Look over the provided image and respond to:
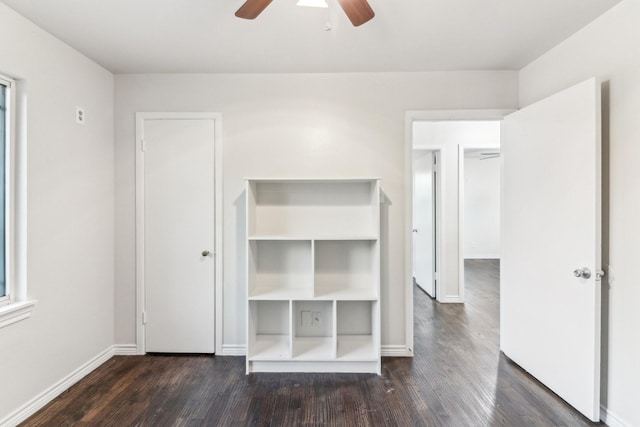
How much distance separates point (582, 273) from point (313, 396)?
189 centimetres

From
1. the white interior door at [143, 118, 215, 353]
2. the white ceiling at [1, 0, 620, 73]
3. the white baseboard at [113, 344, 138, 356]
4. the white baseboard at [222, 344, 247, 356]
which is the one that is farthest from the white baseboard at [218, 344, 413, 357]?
the white ceiling at [1, 0, 620, 73]

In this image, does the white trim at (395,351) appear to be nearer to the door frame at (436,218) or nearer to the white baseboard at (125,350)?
the door frame at (436,218)

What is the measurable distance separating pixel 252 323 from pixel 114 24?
2.32 metres

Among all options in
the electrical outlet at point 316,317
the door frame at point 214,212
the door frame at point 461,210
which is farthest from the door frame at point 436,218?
the door frame at point 214,212

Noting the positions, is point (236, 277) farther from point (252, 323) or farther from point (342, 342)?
point (342, 342)

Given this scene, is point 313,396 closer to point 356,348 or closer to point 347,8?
point 356,348

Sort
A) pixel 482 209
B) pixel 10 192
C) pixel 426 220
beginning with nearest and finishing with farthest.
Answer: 1. pixel 10 192
2. pixel 426 220
3. pixel 482 209

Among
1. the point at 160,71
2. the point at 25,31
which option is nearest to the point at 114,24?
the point at 25,31

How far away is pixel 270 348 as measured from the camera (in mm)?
2656

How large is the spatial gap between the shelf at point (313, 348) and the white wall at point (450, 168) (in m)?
2.28

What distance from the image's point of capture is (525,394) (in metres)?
2.27

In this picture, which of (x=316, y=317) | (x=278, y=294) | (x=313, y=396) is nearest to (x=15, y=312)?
(x=278, y=294)

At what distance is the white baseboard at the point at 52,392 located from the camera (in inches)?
76.8

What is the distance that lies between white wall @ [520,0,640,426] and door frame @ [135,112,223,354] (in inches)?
108
